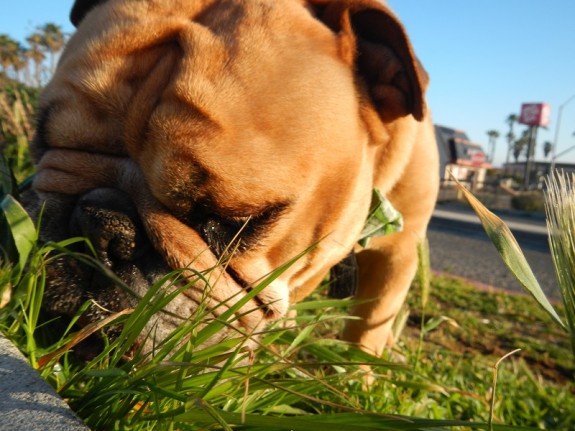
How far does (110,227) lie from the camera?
1294mm

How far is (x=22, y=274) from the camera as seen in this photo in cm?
119

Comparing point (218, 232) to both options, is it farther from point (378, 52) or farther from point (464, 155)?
point (464, 155)

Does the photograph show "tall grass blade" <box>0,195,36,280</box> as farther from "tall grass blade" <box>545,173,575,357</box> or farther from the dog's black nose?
"tall grass blade" <box>545,173,575,357</box>

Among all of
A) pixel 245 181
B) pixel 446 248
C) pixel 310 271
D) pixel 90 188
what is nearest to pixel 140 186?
pixel 90 188

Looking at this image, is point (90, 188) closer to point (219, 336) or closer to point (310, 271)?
point (219, 336)

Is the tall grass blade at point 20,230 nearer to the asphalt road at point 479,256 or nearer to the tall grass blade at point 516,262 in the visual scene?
the tall grass blade at point 516,262

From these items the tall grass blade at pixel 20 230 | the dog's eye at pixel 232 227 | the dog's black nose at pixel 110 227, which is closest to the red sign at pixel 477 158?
the dog's eye at pixel 232 227

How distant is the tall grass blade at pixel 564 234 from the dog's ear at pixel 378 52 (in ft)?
3.55

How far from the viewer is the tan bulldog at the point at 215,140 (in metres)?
1.36

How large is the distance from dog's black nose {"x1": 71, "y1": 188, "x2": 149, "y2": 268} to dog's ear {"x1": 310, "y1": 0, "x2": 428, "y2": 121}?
3.03ft

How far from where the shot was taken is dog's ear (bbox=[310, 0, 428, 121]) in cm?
180

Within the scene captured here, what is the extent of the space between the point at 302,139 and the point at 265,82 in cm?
19

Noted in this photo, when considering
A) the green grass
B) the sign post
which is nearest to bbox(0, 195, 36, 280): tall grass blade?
the green grass

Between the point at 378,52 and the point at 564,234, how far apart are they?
1293 mm
